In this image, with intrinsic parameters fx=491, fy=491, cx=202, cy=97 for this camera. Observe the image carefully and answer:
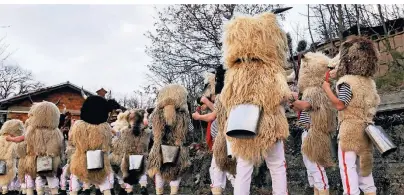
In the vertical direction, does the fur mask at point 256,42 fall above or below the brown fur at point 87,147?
above

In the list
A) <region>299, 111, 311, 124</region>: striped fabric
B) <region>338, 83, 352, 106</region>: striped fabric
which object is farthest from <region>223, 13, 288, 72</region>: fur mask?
<region>299, 111, 311, 124</region>: striped fabric

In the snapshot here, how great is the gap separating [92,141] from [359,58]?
14.9ft

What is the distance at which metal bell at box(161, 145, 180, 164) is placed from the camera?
7680mm

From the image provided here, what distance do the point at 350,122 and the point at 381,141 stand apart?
1.30 feet

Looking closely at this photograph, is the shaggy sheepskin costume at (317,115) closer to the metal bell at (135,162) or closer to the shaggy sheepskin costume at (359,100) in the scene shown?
the shaggy sheepskin costume at (359,100)

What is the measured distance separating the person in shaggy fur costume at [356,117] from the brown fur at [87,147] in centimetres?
416

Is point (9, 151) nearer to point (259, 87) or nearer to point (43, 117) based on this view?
point (43, 117)

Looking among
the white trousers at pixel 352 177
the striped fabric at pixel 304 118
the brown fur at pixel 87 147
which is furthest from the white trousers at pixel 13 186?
the white trousers at pixel 352 177

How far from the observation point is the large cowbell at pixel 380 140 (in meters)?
4.94

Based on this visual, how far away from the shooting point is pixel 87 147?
26.2 feet

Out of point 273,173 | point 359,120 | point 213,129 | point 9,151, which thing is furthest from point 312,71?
point 9,151

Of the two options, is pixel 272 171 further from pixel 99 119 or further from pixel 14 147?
pixel 14 147

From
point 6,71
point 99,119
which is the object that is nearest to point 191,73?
point 99,119

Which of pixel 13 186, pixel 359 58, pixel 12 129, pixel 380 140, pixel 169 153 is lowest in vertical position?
pixel 13 186
